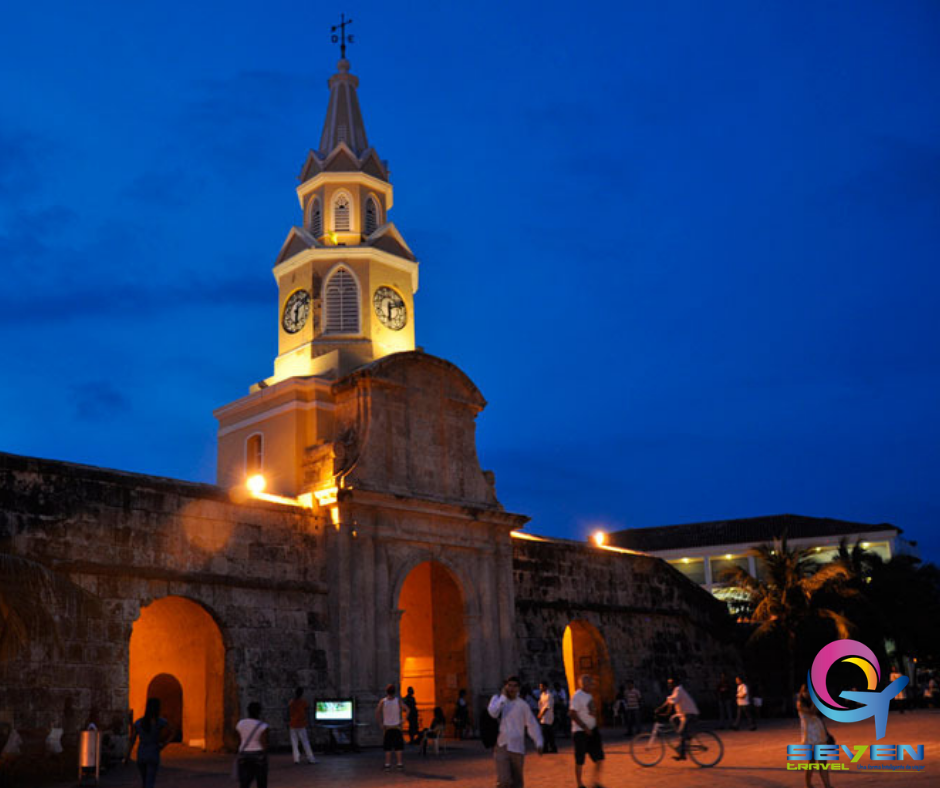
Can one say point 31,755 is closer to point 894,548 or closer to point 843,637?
point 843,637

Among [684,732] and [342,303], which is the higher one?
[342,303]

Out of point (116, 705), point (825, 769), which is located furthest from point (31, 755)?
point (825, 769)

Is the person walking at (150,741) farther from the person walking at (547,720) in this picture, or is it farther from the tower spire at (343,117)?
the tower spire at (343,117)

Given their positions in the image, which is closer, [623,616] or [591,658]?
[591,658]

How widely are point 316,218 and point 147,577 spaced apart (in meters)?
16.2

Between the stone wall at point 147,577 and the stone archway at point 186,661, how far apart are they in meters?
0.34

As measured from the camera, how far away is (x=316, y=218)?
3397 cm

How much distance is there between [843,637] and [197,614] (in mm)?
20867

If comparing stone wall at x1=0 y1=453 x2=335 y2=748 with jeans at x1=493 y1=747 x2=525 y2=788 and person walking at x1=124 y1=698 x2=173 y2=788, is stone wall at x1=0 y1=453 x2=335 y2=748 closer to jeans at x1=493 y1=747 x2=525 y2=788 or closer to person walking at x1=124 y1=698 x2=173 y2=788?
person walking at x1=124 y1=698 x2=173 y2=788

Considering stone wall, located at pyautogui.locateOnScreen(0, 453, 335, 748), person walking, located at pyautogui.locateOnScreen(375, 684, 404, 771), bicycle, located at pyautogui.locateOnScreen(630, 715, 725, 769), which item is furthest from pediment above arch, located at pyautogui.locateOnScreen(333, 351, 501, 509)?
bicycle, located at pyautogui.locateOnScreen(630, 715, 725, 769)

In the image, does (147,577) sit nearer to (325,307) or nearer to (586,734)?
(586,734)

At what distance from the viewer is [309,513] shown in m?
24.7

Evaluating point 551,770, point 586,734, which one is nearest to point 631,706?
point 551,770

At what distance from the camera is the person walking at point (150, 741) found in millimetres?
12750
